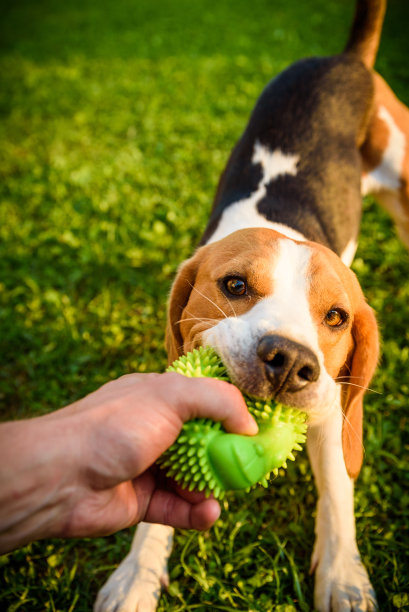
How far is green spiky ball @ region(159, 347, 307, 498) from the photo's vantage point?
144 cm

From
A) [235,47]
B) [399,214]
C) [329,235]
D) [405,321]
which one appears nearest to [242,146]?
[329,235]

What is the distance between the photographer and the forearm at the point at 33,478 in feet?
Answer: 4.48

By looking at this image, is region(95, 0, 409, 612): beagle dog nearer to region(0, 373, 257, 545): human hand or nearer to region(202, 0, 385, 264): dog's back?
region(202, 0, 385, 264): dog's back

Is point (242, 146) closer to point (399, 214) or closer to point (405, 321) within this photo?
Answer: point (399, 214)

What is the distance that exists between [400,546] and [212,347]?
1796mm

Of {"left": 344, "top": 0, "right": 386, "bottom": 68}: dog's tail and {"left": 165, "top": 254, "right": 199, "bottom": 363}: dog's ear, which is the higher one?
{"left": 344, "top": 0, "right": 386, "bottom": 68}: dog's tail

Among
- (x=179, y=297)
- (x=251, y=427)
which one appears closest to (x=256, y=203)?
(x=179, y=297)

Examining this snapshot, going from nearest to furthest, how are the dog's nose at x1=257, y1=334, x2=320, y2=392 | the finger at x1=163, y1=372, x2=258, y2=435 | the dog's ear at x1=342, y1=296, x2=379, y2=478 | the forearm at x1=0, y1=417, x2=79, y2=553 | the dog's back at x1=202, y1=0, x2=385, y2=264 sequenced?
the forearm at x1=0, y1=417, x2=79, y2=553
the finger at x1=163, y1=372, x2=258, y2=435
the dog's nose at x1=257, y1=334, x2=320, y2=392
the dog's ear at x1=342, y1=296, x2=379, y2=478
the dog's back at x1=202, y1=0, x2=385, y2=264

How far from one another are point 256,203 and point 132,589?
2.63 metres

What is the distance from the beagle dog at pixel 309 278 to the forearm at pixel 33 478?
2.30 feet

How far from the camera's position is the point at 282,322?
1.85 metres

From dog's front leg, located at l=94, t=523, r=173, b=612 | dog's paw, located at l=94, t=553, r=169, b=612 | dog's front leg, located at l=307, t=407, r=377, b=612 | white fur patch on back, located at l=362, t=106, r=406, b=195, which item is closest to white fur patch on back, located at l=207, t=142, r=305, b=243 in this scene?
white fur patch on back, located at l=362, t=106, r=406, b=195

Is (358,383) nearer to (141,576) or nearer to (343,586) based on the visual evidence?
(343,586)

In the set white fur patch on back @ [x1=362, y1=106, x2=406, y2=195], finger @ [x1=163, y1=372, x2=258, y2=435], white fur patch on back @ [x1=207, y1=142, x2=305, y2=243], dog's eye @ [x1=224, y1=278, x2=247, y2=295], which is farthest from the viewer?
white fur patch on back @ [x1=362, y1=106, x2=406, y2=195]
